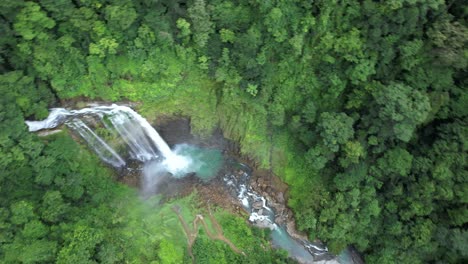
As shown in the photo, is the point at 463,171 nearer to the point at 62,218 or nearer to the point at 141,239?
the point at 141,239

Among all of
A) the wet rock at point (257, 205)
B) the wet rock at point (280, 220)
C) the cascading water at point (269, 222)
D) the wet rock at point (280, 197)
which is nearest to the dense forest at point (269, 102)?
the cascading water at point (269, 222)

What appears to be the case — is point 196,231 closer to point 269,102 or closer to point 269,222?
point 269,222

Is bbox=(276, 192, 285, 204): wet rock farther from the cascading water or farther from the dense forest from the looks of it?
the dense forest

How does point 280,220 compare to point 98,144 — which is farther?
point 280,220

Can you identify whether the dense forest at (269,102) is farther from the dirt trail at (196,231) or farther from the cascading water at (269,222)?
the cascading water at (269,222)

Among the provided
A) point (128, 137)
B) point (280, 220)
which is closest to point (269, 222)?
point (280, 220)

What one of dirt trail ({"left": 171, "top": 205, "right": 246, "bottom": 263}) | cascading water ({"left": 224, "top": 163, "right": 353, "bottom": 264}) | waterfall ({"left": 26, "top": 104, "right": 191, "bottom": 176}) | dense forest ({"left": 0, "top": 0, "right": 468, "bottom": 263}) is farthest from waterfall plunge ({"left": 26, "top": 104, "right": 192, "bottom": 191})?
cascading water ({"left": 224, "top": 163, "right": 353, "bottom": 264})
